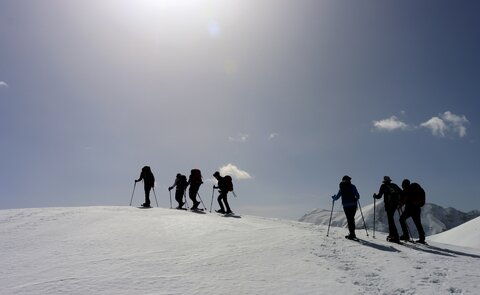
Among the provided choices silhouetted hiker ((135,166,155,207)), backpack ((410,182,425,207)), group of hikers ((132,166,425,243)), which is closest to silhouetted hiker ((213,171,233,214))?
silhouetted hiker ((135,166,155,207))

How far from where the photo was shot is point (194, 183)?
72.2 feet

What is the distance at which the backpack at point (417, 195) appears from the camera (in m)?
15.4

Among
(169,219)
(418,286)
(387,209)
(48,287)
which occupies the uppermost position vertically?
(387,209)

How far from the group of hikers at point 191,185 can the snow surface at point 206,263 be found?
7.66 meters

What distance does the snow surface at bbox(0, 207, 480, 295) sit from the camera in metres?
7.37

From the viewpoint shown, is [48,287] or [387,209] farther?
[387,209]

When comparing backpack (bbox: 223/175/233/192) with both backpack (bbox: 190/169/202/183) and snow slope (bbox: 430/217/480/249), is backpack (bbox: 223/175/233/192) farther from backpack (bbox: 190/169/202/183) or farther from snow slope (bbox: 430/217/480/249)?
snow slope (bbox: 430/217/480/249)

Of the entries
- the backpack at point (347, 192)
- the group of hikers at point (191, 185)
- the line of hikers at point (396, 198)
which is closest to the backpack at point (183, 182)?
the group of hikers at point (191, 185)

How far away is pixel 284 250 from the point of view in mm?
10508

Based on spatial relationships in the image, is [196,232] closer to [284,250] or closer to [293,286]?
[284,250]

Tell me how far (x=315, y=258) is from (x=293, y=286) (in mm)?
2538

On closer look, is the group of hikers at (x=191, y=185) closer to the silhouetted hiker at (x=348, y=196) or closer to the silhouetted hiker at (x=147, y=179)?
the silhouetted hiker at (x=147, y=179)

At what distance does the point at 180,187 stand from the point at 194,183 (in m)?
1.20

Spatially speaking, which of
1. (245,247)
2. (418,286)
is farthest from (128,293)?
(418,286)
